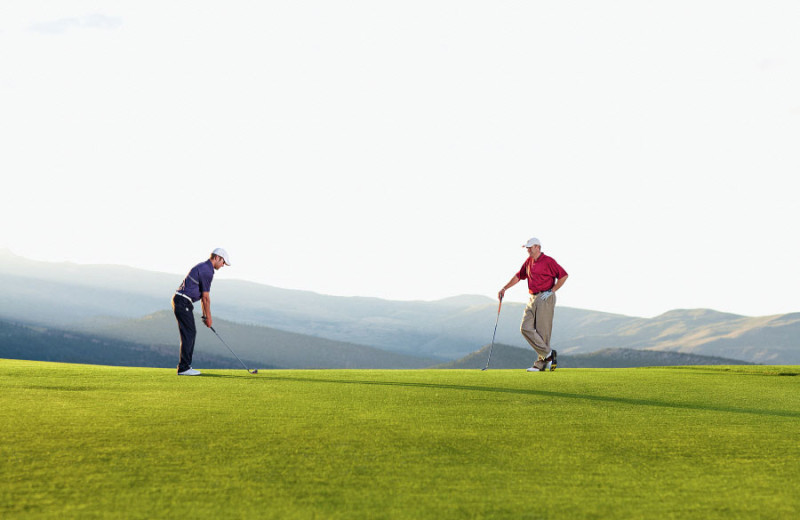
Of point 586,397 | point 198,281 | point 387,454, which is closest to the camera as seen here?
point 387,454

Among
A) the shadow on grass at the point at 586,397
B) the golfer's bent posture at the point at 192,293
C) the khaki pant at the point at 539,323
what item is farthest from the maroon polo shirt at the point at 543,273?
the golfer's bent posture at the point at 192,293

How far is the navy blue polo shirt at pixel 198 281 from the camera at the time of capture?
36.0 feet

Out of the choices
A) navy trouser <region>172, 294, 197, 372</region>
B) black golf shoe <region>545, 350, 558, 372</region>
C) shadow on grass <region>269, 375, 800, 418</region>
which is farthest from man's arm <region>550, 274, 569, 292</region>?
navy trouser <region>172, 294, 197, 372</region>

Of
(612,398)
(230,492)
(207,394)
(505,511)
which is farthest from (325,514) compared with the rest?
(612,398)

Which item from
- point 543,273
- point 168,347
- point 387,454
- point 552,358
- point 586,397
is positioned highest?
point 543,273

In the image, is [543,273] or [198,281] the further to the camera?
[543,273]

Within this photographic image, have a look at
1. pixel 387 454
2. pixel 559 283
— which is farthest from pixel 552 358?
pixel 387 454

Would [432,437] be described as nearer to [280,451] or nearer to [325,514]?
[280,451]

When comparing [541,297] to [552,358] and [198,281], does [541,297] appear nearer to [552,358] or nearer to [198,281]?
[552,358]

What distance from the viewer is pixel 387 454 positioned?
4801 mm

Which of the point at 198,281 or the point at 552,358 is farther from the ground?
the point at 198,281

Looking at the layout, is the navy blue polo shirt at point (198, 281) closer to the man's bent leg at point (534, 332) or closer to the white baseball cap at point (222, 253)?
the white baseball cap at point (222, 253)

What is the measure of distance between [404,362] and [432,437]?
17894 centimetres

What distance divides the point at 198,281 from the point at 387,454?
7.06m
